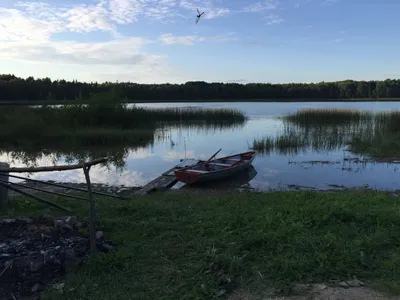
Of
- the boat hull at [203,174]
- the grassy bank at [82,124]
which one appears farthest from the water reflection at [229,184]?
the grassy bank at [82,124]

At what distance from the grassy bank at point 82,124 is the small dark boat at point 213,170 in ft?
26.3

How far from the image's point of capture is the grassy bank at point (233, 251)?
131 inches

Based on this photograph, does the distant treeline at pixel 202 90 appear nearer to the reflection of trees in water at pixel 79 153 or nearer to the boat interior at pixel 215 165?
the reflection of trees in water at pixel 79 153

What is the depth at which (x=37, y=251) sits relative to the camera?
147 inches

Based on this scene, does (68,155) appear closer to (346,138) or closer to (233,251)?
(233,251)

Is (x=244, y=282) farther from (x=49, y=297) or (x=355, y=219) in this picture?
(x=355, y=219)

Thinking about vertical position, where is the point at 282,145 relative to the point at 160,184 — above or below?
above

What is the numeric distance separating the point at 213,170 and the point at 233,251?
24.0 feet

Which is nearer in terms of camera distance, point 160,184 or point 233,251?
point 233,251

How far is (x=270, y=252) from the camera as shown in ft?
12.7

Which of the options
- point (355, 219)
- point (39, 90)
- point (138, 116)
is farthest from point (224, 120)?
point (39, 90)

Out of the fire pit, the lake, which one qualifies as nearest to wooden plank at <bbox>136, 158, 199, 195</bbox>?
the lake

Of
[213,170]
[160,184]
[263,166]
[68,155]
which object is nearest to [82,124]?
[68,155]

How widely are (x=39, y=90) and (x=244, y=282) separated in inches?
2294
